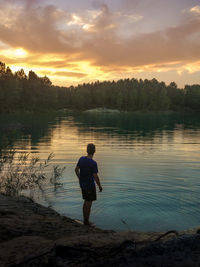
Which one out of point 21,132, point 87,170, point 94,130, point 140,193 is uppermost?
point 87,170

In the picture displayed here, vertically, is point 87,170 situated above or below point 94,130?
above

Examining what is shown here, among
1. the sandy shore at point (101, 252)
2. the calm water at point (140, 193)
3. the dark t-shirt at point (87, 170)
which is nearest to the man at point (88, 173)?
the dark t-shirt at point (87, 170)

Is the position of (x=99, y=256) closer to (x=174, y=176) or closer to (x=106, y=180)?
(x=106, y=180)

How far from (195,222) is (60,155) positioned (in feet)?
58.7

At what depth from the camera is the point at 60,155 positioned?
27.1 meters

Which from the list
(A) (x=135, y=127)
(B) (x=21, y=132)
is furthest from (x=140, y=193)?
(A) (x=135, y=127)

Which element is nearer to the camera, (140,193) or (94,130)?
(140,193)

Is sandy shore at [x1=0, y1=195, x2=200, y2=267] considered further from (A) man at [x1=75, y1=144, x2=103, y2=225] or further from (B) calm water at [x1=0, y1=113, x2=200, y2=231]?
(B) calm water at [x1=0, y1=113, x2=200, y2=231]

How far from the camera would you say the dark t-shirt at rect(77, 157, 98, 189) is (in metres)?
9.24

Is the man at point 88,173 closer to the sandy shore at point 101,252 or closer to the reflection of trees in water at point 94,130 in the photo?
the sandy shore at point 101,252

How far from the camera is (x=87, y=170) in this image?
30.6 feet

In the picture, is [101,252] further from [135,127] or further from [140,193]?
[135,127]

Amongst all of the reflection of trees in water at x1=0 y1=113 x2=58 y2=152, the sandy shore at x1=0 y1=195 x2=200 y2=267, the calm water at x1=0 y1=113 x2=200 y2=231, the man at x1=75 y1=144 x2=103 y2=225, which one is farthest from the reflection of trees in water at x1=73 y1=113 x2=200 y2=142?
the sandy shore at x1=0 y1=195 x2=200 y2=267

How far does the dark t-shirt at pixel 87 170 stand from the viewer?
924cm
